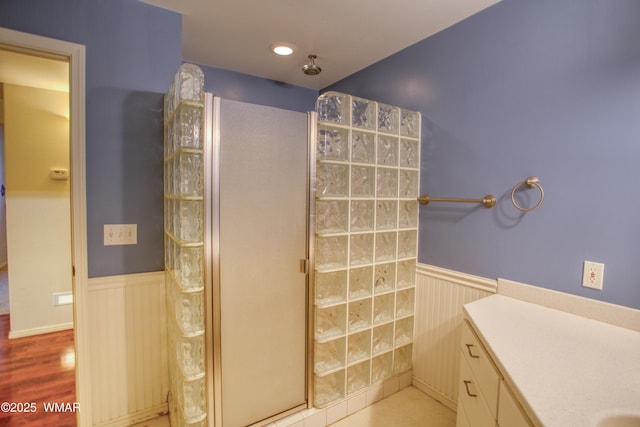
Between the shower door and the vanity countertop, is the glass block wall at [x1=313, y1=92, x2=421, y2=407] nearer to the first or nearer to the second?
the shower door

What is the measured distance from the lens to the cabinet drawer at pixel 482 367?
0.99 metres

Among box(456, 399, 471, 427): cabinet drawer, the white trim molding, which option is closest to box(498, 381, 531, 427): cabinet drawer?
box(456, 399, 471, 427): cabinet drawer

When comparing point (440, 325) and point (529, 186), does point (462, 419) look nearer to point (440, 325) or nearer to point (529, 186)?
point (440, 325)

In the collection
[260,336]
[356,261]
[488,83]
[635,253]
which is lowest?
[260,336]

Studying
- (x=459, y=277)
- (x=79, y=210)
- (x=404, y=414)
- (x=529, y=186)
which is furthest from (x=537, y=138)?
(x=79, y=210)

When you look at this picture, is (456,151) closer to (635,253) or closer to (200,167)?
(635,253)

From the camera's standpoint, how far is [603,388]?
84cm

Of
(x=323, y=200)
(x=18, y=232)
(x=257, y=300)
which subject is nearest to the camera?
(x=257, y=300)

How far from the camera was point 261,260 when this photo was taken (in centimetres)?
163

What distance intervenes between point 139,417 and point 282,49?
260 cm

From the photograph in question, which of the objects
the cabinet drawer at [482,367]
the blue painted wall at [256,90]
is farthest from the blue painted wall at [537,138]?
the blue painted wall at [256,90]

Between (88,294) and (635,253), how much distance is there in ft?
8.63

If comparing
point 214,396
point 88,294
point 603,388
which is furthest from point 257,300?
point 603,388

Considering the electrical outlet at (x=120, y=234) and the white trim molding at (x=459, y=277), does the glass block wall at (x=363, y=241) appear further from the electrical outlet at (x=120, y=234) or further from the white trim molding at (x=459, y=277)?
the electrical outlet at (x=120, y=234)
